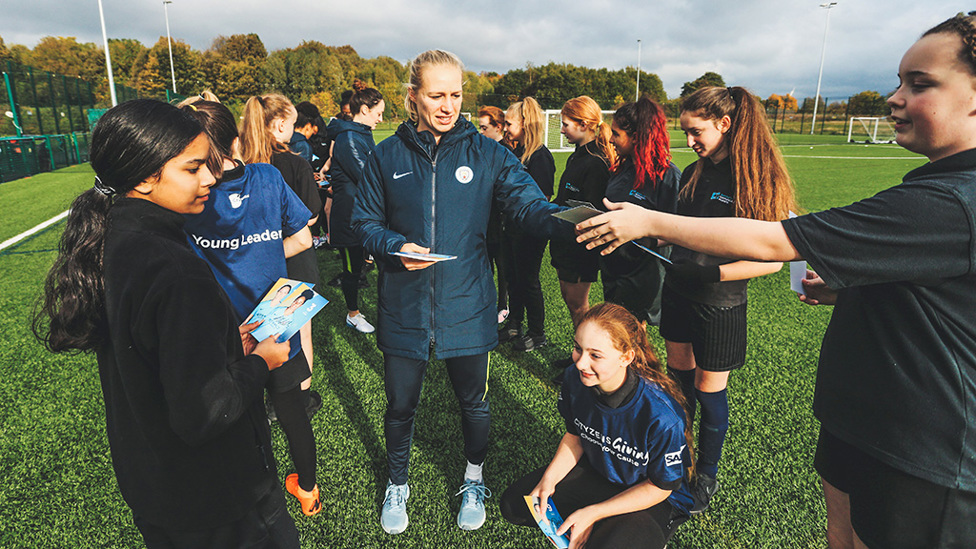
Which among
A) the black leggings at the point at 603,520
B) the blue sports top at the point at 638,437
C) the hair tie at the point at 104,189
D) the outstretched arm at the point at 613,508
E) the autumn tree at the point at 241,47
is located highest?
the autumn tree at the point at 241,47

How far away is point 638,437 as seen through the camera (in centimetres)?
209

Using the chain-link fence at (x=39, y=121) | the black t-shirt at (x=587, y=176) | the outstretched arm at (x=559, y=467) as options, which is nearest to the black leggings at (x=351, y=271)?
the black t-shirt at (x=587, y=176)

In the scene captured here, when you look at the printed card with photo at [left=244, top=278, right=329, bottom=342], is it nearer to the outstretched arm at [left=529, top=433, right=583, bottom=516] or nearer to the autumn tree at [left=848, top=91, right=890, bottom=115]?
the outstretched arm at [left=529, top=433, right=583, bottom=516]

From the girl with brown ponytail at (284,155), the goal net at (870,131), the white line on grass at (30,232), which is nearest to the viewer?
the girl with brown ponytail at (284,155)

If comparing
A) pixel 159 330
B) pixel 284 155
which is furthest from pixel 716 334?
pixel 284 155

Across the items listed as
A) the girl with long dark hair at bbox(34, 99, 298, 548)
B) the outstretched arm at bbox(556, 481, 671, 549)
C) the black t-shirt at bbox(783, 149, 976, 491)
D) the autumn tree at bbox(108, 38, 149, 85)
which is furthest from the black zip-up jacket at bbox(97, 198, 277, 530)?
the autumn tree at bbox(108, 38, 149, 85)

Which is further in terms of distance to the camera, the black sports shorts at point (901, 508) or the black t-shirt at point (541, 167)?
the black t-shirt at point (541, 167)

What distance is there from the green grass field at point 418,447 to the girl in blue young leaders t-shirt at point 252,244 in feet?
1.66

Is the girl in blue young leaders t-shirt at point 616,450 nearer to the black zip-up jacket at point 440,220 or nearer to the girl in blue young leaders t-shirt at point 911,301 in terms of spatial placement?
the black zip-up jacket at point 440,220

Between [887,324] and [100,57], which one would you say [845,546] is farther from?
[100,57]

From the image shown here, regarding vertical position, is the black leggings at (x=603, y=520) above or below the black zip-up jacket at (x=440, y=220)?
below

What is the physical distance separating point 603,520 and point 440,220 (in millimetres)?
1463

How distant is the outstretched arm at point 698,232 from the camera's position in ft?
4.45

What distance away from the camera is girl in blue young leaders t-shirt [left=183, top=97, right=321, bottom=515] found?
239 cm
